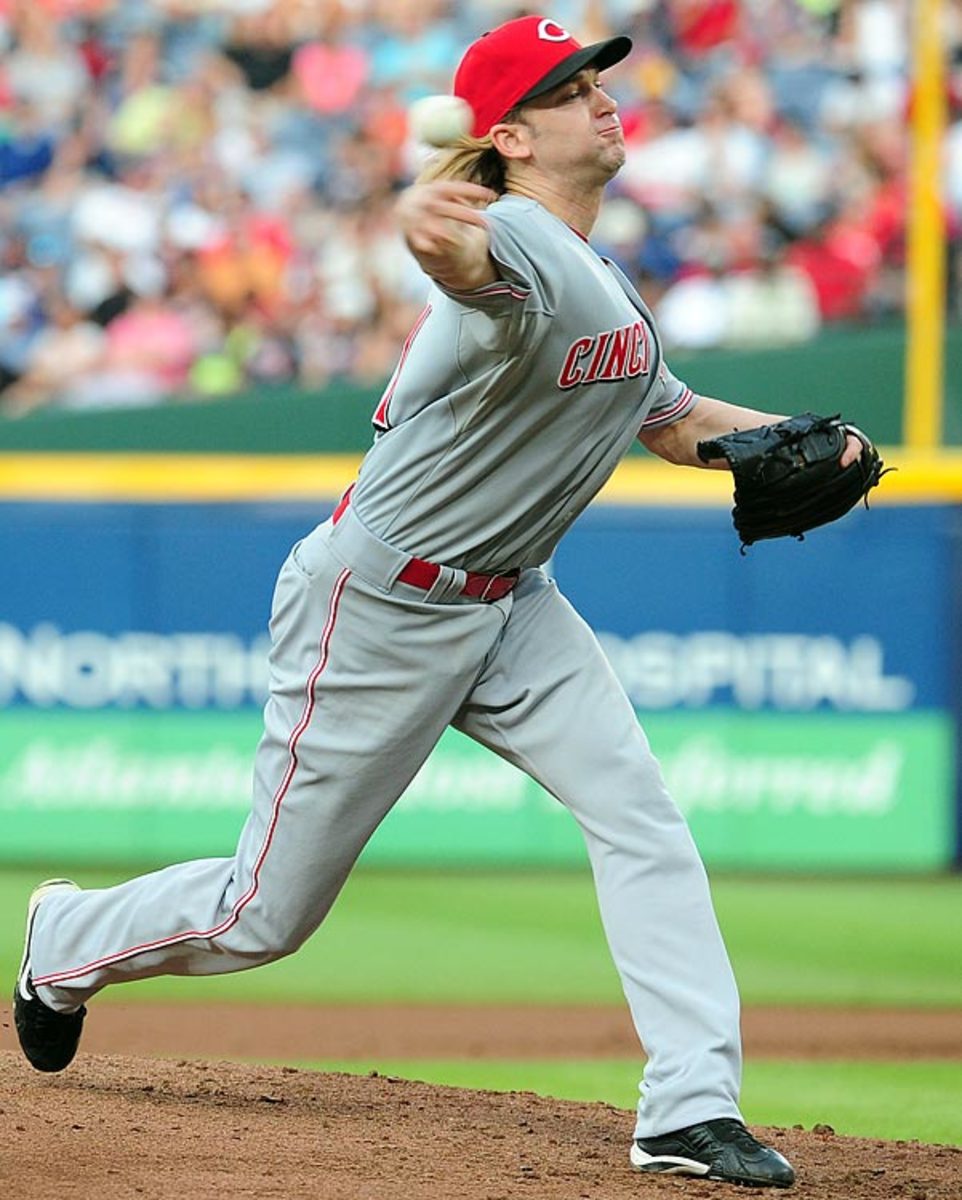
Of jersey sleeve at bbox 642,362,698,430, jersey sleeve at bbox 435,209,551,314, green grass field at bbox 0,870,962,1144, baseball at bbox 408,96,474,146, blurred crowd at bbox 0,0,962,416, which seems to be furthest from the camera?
blurred crowd at bbox 0,0,962,416

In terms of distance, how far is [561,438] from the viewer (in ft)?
12.2

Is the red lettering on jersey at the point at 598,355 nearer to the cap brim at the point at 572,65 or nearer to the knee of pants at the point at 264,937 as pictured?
the cap brim at the point at 572,65

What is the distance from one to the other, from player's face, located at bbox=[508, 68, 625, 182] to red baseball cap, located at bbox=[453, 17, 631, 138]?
0.03 m

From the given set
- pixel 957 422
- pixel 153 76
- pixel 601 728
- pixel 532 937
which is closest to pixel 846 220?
pixel 957 422

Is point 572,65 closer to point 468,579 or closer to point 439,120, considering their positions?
point 439,120

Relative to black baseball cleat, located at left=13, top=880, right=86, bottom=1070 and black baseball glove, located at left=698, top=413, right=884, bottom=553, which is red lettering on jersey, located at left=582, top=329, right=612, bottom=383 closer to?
black baseball glove, located at left=698, top=413, right=884, bottom=553

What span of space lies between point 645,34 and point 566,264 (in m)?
8.50

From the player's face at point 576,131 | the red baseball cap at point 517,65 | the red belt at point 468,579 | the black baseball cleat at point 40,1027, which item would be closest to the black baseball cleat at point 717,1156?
the red belt at point 468,579

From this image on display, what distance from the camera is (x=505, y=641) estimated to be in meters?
3.92

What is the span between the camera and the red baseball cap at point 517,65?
3.71 metres

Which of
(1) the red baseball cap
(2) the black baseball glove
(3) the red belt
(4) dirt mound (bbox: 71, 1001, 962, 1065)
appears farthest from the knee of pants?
(4) dirt mound (bbox: 71, 1001, 962, 1065)

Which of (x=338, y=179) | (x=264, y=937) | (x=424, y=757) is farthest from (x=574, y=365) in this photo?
(x=338, y=179)

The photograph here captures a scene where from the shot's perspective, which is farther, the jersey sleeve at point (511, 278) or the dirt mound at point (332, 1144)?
the dirt mound at point (332, 1144)

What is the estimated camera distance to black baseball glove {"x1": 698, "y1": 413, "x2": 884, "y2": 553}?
3.78m
